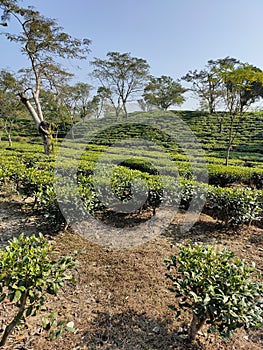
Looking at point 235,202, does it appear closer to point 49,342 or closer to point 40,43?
point 49,342

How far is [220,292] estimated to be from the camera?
1.96 m

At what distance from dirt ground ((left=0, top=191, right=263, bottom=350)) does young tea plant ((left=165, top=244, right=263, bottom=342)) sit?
0.36 metres

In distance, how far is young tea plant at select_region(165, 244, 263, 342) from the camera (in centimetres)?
188

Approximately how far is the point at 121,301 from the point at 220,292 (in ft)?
4.11

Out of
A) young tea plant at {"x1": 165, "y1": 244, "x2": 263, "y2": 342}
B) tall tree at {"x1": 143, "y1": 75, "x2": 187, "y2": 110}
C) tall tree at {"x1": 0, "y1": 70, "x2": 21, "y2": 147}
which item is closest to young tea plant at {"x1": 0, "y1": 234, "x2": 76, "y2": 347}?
young tea plant at {"x1": 165, "y1": 244, "x2": 263, "y2": 342}

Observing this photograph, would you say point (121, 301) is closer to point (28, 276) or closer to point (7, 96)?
point (28, 276)

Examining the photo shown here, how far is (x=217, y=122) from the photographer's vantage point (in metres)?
27.8

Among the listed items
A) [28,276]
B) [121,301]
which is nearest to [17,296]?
[28,276]

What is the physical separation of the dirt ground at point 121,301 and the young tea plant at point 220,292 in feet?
1.17

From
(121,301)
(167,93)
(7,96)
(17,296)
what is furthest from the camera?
(167,93)

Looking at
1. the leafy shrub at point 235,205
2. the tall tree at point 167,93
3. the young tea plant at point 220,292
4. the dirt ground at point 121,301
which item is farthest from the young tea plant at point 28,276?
the tall tree at point 167,93

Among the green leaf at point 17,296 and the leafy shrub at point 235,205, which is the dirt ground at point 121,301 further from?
the green leaf at point 17,296

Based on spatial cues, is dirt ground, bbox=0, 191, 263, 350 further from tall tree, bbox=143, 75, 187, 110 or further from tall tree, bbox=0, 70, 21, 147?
tall tree, bbox=143, 75, 187, 110

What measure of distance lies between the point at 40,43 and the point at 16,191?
8.02 m
